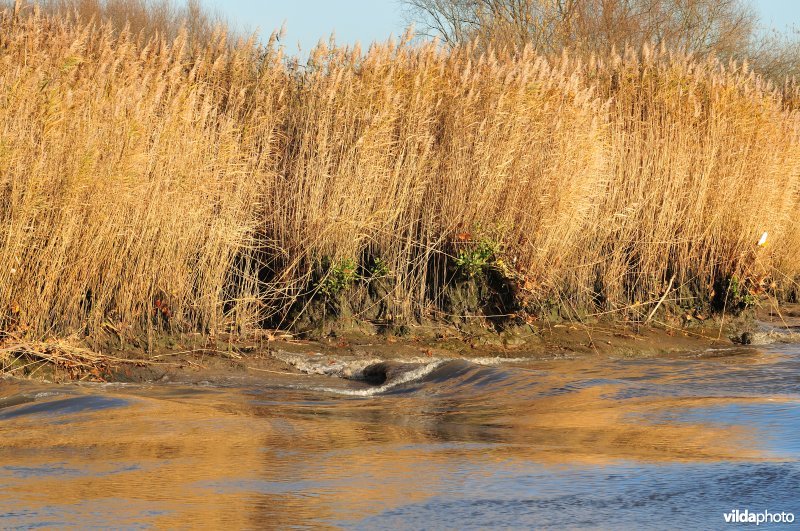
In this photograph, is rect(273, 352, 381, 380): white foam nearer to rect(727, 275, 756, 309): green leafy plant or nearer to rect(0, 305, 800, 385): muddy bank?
rect(0, 305, 800, 385): muddy bank

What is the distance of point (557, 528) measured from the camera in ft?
12.4

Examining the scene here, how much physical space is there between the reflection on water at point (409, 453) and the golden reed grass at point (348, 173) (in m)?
1.08

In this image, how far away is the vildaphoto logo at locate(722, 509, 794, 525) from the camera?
152 inches

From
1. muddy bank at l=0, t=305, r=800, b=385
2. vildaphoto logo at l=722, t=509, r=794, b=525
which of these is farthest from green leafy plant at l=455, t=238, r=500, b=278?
Answer: vildaphoto logo at l=722, t=509, r=794, b=525

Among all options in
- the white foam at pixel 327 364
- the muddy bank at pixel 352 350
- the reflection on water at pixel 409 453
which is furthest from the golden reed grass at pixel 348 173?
the reflection on water at pixel 409 453

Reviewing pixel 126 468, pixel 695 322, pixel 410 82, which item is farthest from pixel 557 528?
pixel 695 322

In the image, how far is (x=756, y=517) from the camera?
12.8 feet

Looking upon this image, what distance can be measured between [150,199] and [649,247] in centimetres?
490

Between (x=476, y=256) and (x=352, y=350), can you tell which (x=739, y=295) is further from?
(x=352, y=350)

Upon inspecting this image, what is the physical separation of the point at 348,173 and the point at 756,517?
5.63 meters

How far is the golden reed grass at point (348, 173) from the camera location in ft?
24.9

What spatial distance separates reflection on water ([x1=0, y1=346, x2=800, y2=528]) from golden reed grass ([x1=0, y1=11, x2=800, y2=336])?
1076mm

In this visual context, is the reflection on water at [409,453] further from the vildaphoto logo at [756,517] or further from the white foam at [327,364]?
the white foam at [327,364]

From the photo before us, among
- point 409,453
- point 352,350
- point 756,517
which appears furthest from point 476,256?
point 756,517
